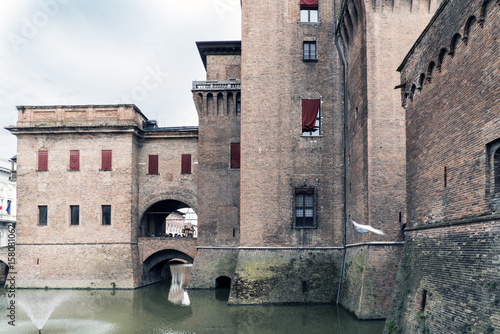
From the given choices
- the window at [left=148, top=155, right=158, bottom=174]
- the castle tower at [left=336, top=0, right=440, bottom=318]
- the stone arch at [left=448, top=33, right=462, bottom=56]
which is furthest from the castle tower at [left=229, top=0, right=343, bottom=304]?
the stone arch at [left=448, top=33, right=462, bottom=56]

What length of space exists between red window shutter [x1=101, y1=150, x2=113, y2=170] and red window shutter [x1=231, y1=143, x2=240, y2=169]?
784 centimetres

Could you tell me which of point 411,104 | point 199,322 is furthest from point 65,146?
point 411,104

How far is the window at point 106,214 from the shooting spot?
28281 mm

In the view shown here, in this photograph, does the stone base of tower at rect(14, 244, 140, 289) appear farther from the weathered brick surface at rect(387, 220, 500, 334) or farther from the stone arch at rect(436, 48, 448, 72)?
the stone arch at rect(436, 48, 448, 72)

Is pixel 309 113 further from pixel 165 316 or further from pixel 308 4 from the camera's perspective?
pixel 165 316

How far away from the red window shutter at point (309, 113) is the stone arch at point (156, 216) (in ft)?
32.6

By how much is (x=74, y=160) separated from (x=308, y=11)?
56.2 feet

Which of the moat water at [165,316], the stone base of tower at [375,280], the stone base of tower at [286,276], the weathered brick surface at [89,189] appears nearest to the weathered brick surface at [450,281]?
the moat water at [165,316]

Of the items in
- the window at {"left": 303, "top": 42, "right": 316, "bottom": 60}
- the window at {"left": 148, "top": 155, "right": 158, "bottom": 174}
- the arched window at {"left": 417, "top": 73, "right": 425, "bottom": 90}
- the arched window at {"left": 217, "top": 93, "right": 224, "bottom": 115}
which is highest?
the window at {"left": 303, "top": 42, "right": 316, "bottom": 60}

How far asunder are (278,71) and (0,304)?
60.4 feet

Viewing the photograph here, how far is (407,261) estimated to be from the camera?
1209cm

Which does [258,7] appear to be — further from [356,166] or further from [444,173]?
[444,173]

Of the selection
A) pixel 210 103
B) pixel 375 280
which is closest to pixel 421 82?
pixel 375 280

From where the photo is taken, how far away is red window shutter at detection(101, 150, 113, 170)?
93.8 ft
